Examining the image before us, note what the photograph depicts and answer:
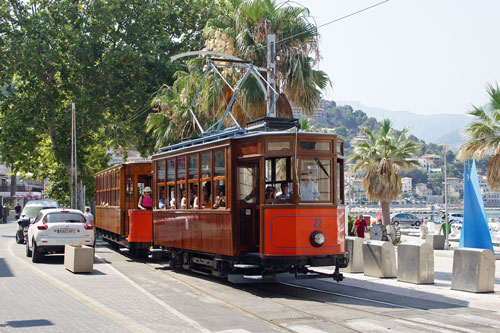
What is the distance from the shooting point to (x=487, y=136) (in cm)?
2505

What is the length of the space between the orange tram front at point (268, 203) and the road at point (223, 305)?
2.43 feet

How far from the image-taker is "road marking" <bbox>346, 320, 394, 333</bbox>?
9359 millimetres

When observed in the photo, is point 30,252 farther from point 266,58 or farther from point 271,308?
point 271,308

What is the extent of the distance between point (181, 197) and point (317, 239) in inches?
190

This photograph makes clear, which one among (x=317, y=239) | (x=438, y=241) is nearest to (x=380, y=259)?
(x=317, y=239)

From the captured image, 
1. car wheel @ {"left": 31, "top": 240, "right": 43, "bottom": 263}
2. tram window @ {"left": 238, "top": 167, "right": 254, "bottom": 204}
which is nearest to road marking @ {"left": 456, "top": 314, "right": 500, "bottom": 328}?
tram window @ {"left": 238, "top": 167, "right": 254, "bottom": 204}

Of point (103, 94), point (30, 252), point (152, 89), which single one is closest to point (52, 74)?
point (103, 94)

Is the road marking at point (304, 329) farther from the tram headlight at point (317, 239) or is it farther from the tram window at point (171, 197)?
the tram window at point (171, 197)

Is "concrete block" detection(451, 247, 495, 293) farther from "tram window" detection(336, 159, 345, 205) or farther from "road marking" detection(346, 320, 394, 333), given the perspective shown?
"road marking" detection(346, 320, 394, 333)

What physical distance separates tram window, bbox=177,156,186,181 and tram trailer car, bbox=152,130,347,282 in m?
0.84

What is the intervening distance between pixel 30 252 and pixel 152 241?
4777mm

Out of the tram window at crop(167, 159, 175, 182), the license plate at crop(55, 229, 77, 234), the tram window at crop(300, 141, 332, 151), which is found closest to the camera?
the tram window at crop(300, 141, 332, 151)

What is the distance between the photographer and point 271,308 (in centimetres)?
1148

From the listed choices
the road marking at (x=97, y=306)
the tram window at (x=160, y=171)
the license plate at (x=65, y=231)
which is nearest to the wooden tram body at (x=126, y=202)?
the license plate at (x=65, y=231)
